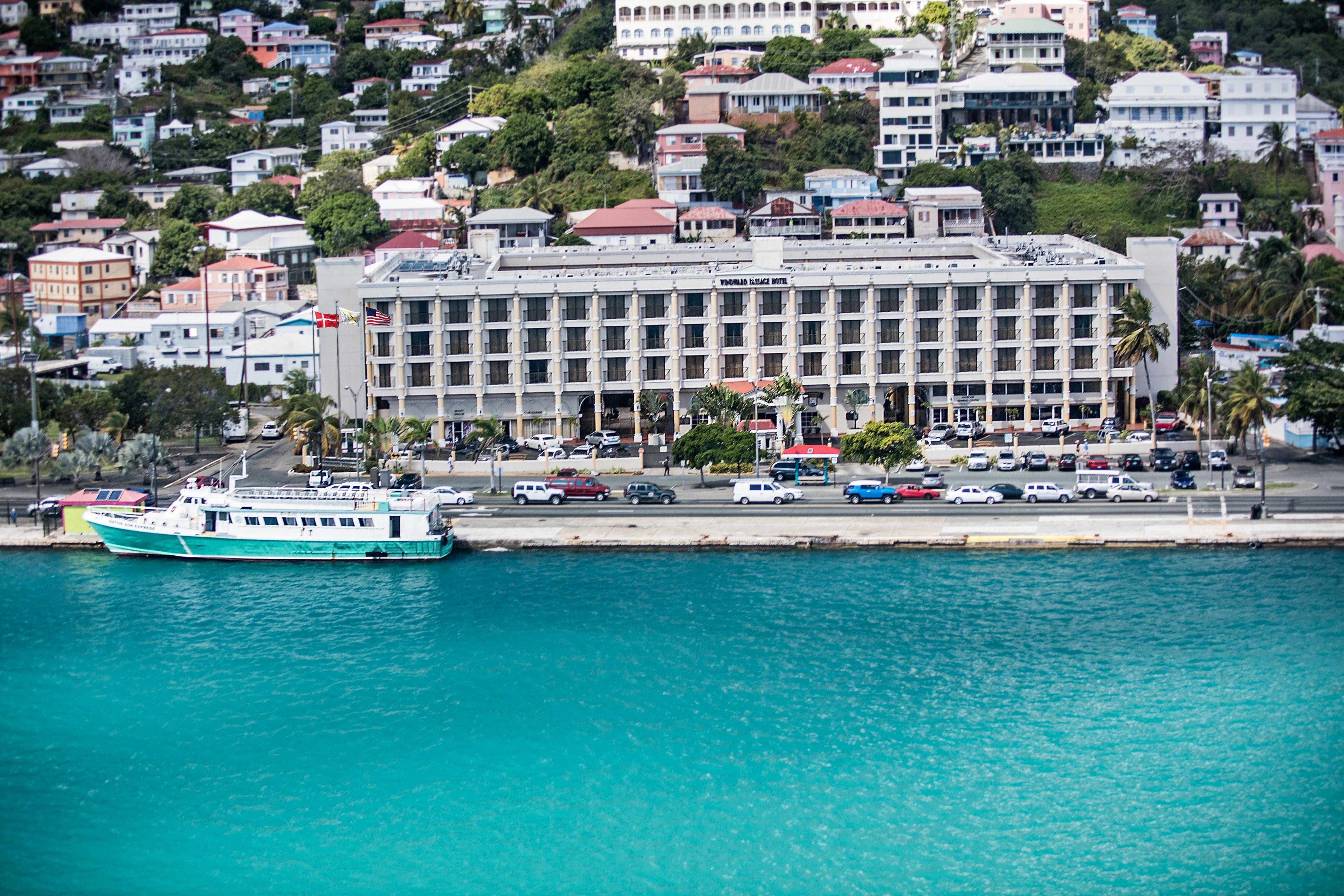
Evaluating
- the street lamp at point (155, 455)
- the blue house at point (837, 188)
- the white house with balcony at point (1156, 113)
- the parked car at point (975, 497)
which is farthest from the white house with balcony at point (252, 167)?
the parked car at point (975, 497)

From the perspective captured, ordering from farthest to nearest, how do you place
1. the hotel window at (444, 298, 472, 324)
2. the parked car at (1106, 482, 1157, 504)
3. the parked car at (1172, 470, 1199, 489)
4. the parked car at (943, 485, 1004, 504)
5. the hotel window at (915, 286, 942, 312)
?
the hotel window at (915, 286, 942, 312)
the hotel window at (444, 298, 472, 324)
the parked car at (1172, 470, 1199, 489)
the parked car at (943, 485, 1004, 504)
the parked car at (1106, 482, 1157, 504)

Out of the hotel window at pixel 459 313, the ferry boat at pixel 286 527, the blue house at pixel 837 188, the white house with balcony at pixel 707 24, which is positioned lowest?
the ferry boat at pixel 286 527

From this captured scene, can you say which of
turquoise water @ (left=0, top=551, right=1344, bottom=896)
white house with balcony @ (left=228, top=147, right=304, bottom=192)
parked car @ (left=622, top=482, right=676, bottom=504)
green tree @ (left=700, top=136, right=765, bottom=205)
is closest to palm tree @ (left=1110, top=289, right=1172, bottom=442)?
turquoise water @ (left=0, top=551, right=1344, bottom=896)

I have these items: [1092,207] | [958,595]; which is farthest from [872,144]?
[958,595]

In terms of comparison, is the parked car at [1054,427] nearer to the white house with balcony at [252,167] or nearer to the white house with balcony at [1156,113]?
the white house with balcony at [1156,113]

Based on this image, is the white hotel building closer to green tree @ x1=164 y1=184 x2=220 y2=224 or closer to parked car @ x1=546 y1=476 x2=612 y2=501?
parked car @ x1=546 y1=476 x2=612 y2=501
